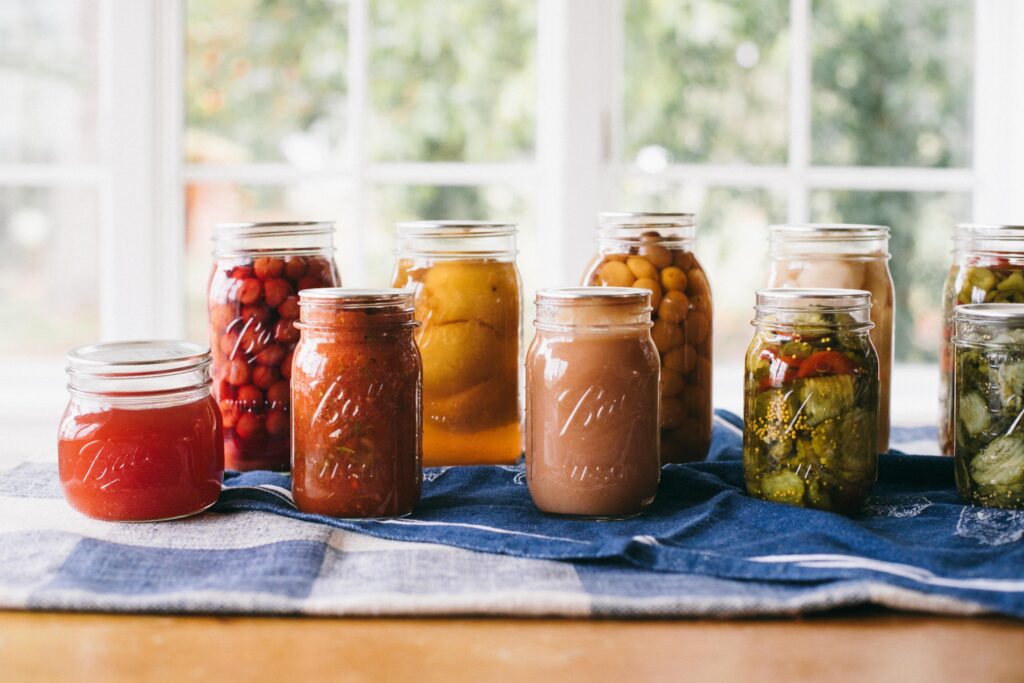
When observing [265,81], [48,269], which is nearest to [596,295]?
[265,81]

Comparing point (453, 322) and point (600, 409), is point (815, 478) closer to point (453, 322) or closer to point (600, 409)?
point (600, 409)

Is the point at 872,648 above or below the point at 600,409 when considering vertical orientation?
below

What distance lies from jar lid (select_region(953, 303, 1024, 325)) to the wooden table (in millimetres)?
308

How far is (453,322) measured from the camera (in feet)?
3.71

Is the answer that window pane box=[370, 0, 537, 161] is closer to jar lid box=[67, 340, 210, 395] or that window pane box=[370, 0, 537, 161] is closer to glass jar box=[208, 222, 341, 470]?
glass jar box=[208, 222, 341, 470]

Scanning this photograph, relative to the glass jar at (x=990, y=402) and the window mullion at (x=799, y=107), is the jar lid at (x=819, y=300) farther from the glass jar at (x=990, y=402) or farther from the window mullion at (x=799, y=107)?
the window mullion at (x=799, y=107)

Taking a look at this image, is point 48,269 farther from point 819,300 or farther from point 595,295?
point 819,300

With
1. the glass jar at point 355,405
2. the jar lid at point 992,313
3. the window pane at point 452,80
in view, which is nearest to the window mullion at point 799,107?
the window pane at point 452,80

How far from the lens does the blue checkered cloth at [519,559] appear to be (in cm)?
80

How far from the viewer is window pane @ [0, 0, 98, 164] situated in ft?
6.43

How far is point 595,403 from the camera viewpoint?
3.18ft

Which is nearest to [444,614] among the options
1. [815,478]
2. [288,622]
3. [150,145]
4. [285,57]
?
[288,622]

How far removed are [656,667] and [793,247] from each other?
1.97 feet

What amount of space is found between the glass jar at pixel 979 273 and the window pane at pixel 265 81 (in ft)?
4.03
